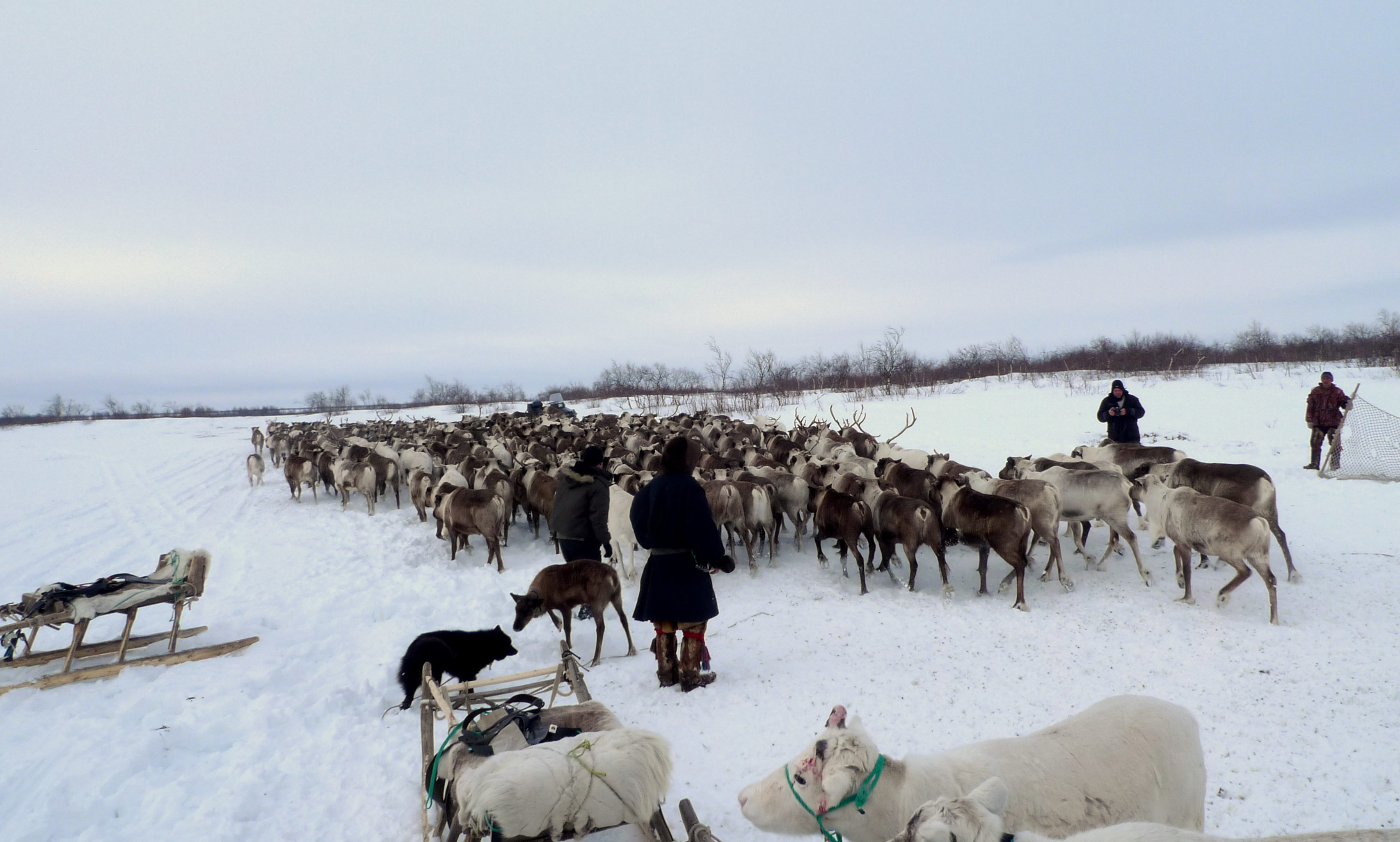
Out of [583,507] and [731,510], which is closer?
[583,507]

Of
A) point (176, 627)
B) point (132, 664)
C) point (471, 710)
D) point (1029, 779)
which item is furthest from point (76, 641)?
point (1029, 779)

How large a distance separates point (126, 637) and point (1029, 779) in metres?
7.41

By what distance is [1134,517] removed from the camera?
33.2 ft

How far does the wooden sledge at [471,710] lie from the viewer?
309 cm

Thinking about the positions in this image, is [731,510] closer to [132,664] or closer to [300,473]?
[132,664]

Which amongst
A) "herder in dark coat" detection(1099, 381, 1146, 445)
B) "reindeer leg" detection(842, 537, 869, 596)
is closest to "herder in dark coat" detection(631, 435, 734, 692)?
"reindeer leg" detection(842, 537, 869, 596)

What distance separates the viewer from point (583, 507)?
779cm

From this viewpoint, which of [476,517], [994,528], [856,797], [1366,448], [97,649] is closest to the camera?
[856,797]

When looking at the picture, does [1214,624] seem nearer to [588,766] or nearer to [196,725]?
[588,766]

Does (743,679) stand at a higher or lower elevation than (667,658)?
lower

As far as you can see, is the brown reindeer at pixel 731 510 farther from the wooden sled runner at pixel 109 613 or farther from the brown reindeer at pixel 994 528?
the wooden sled runner at pixel 109 613

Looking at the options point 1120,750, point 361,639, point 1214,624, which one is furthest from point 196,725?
point 1214,624

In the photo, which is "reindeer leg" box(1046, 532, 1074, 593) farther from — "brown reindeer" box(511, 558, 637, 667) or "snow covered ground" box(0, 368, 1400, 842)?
"brown reindeer" box(511, 558, 637, 667)

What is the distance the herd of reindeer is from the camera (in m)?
6.99
